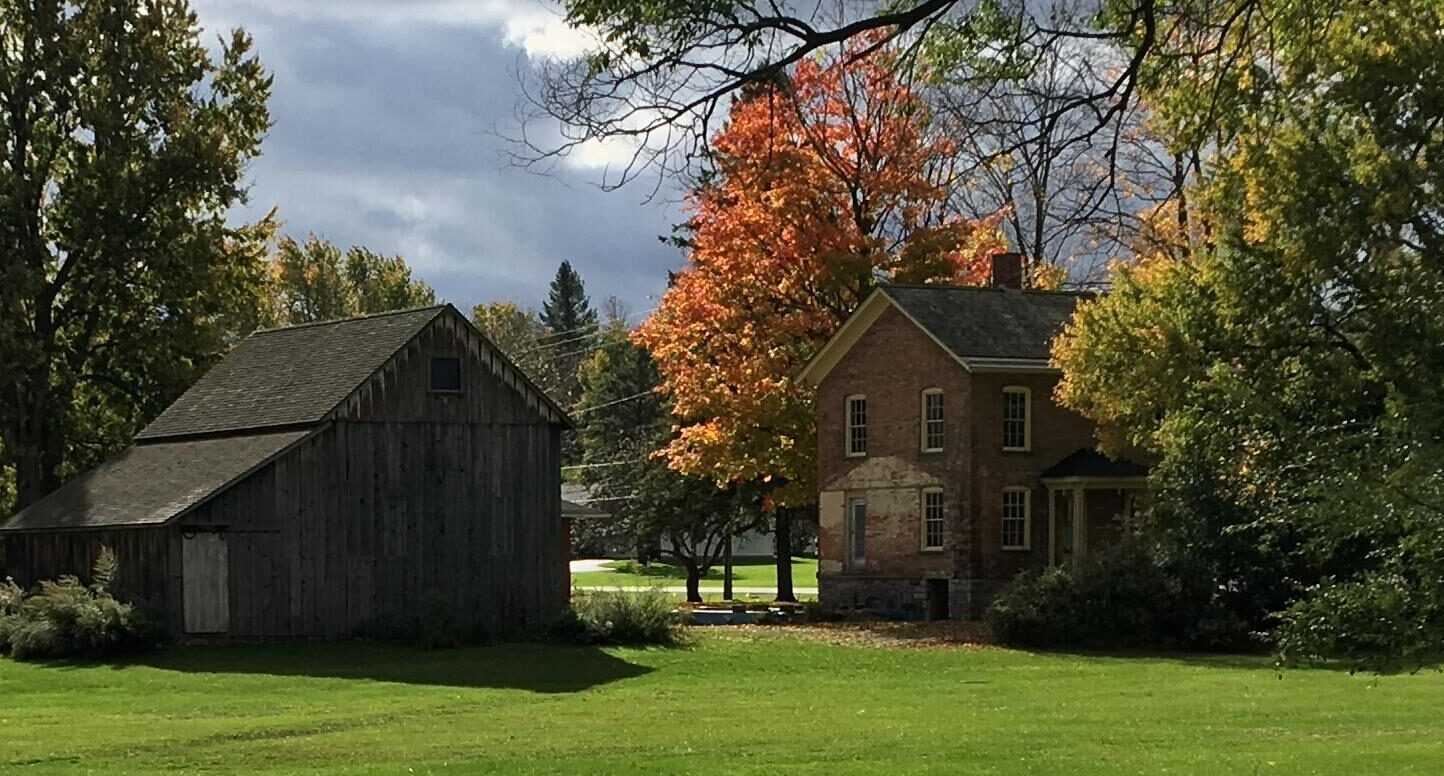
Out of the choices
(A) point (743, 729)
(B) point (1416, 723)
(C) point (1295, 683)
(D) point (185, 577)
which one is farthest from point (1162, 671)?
(D) point (185, 577)

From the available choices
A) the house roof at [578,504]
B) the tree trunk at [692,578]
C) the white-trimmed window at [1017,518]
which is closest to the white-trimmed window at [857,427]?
the white-trimmed window at [1017,518]

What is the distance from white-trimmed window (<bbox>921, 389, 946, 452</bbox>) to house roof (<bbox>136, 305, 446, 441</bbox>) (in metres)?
12.4

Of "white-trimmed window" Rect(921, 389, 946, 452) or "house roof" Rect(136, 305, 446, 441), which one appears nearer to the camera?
"house roof" Rect(136, 305, 446, 441)

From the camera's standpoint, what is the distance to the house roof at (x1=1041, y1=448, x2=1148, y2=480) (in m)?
43.7

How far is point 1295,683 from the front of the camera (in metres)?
28.7

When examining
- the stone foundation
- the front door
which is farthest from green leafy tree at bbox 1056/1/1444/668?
the front door

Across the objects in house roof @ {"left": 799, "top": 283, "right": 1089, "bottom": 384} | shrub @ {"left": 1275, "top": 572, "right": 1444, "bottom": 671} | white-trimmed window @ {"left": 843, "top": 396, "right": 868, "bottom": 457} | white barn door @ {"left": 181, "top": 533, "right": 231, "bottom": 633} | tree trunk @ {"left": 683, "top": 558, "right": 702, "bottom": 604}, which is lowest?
tree trunk @ {"left": 683, "top": 558, "right": 702, "bottom": 604}

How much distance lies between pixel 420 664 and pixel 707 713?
1015cm

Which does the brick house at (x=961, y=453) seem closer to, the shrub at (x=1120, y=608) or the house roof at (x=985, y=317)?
the house roof at (x=985, y=317)

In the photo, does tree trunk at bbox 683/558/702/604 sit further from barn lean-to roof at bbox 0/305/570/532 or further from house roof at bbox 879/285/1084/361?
barn lean-to roof at bbox 0/305/570/532

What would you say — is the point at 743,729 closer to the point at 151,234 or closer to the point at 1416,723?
the point at 1416,723

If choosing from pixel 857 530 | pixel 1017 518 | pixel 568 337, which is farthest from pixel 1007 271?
pixel 568 337

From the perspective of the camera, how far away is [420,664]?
111 feet

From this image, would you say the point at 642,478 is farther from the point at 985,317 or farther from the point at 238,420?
the point at 238,420
